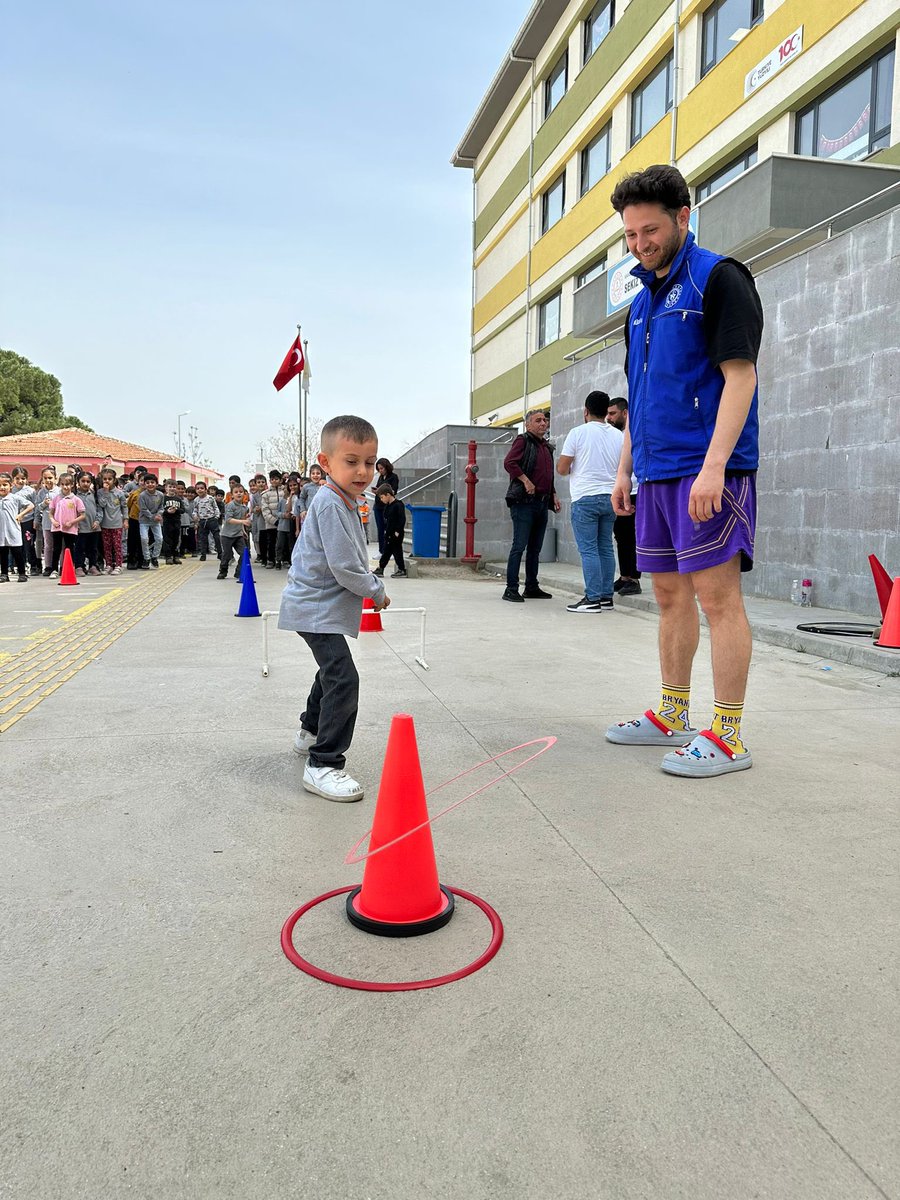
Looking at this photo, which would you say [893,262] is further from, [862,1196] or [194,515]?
[194,515]

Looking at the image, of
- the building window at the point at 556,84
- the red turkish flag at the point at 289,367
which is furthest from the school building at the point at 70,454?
the building window at the point at 556,84

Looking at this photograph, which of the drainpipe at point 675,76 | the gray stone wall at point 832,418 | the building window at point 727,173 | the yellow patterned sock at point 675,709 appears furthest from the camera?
the drainpipe at point 675,76

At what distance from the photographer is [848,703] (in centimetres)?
477

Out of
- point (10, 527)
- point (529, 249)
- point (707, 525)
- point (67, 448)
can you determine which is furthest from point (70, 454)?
point (707, 525)

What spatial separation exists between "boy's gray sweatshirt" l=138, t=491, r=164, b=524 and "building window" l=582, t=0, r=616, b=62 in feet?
51.6

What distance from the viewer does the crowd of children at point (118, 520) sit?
45.3 ft

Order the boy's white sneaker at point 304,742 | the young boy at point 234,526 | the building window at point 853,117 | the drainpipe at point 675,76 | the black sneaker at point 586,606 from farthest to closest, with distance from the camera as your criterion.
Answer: the drainpipe at point 675,76
the young boy at point 234,526
the building window at point 853,117
the black sneaker at point 586,606
the boy's white sneaker at point 304,742

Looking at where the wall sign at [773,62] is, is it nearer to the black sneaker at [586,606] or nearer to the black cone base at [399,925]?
the black sneaker at [586,606]

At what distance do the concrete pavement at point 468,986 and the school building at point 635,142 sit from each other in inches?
265

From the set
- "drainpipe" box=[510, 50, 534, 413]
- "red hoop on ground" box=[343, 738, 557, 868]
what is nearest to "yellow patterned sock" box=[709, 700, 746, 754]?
"red hoop on ground" box=[343, 738, 557, 868]

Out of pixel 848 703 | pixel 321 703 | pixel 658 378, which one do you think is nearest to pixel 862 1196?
pixel 321 703

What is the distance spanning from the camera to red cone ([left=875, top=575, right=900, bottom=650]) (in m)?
5.81

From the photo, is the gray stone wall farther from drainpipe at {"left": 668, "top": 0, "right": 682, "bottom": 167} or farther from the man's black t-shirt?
drainpipe at {"left": 668, "top": 0, "right": 682, "bottom": 167}

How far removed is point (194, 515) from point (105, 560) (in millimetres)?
5211
